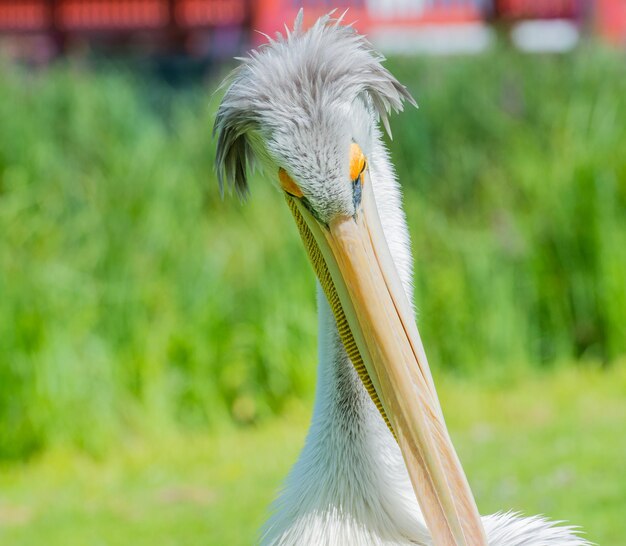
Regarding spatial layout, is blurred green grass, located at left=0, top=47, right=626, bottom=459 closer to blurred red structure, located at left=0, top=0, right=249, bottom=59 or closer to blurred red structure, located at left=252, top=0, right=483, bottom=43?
blurred red structure, located at left=252, top=0, right=483, bottom=43

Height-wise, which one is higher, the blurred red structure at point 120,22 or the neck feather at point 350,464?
the blurred red structure at point 120,22

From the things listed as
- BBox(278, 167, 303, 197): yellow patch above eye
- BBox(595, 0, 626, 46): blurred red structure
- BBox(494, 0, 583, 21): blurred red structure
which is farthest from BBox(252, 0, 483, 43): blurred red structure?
BBox(278, 167, 303, 197): yellow patch above eye

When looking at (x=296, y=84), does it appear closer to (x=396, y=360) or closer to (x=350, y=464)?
(x=396, y=360)

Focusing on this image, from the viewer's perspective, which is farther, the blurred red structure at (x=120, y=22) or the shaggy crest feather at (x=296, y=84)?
the blurred red structure at (x=120, y=22)

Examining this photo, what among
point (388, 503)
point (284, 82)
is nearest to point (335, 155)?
point (284, 82)

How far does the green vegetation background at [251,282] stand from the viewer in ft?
Answer: 25.0

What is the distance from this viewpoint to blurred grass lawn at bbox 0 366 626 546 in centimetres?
605

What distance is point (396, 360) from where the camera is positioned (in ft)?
9.47

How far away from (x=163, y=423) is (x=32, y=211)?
1999 millimetres

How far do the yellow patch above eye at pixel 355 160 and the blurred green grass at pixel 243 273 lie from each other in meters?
5.01

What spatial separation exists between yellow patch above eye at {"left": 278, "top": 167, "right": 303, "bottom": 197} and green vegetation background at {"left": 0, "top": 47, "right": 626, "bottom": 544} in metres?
3.88

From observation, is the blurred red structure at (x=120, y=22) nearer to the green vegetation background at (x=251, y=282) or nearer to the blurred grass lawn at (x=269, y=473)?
the green vegetation background at (x=251, y=282)

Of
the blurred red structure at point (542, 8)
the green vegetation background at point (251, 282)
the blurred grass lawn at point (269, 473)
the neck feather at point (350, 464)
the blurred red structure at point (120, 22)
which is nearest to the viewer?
the neck feather at point (350, 464)

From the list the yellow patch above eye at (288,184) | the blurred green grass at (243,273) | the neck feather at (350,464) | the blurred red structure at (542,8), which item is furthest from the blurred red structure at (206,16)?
the yellow patch above eye at (288,184)
